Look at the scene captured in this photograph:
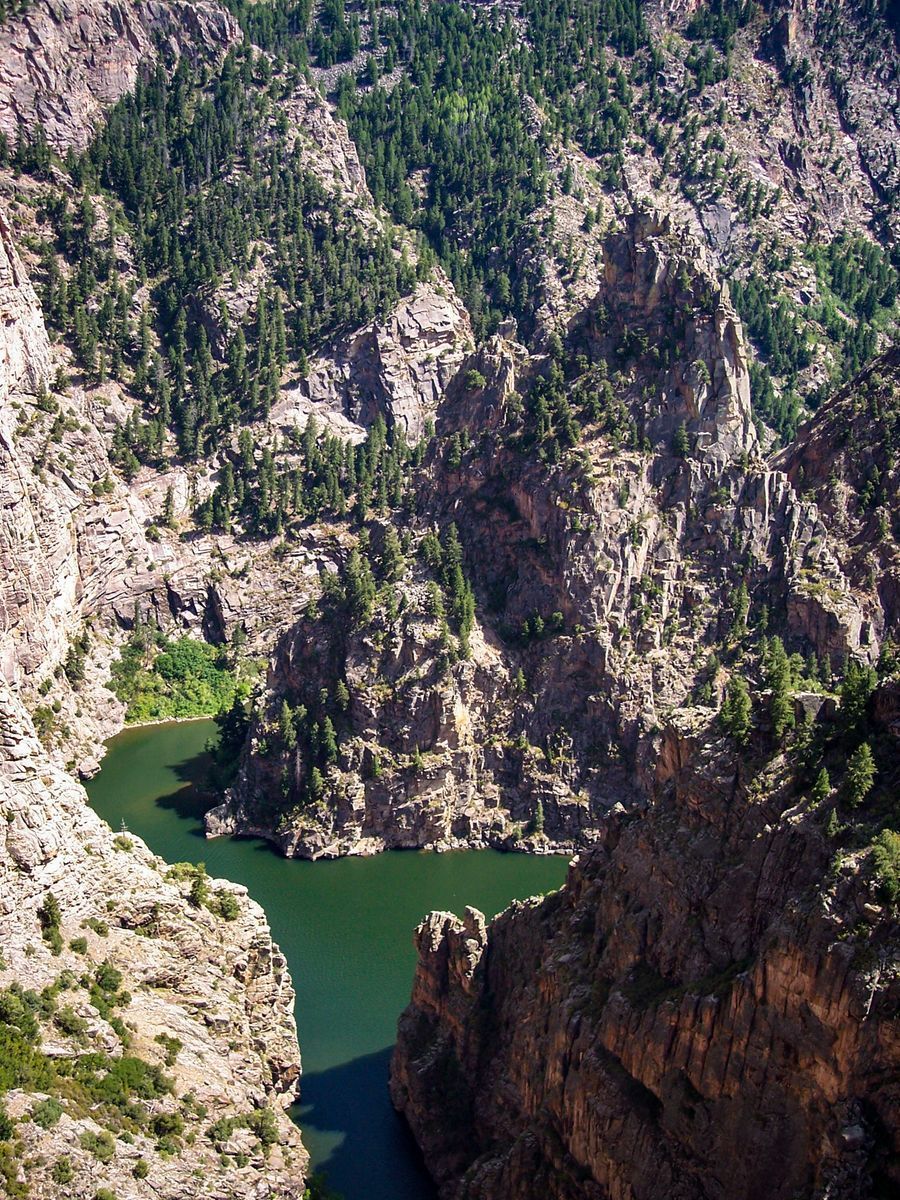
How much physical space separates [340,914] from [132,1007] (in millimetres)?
44694

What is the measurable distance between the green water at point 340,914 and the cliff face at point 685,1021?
4.29 m

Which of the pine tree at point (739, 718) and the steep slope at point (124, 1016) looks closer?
the steep slope at point (124, 1016)

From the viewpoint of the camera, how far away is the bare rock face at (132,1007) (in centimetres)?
6450

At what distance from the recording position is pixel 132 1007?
72.4 meters

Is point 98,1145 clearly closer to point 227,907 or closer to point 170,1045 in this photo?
point 170,1045

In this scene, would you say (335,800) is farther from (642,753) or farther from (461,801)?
(642,753)

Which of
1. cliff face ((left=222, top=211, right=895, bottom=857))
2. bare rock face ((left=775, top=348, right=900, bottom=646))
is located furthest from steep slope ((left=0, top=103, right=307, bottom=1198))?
bare rock face ((left=775, top=348, right=900, bottom=646))

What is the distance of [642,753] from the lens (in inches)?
5300

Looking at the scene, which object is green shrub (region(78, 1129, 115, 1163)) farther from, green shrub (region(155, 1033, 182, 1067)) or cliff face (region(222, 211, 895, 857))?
cliff face (region(222, 211, 895, 857))

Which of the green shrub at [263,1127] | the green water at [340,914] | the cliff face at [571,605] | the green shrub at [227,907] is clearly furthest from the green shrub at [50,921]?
the cliff face at [571,605]

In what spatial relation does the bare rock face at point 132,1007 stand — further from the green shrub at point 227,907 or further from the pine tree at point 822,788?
the pine tree at point 822,788

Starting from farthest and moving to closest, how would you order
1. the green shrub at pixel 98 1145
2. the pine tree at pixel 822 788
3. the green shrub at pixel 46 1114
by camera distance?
the green shrub at pixel 98 1145 < the green shrub at pixel 46 1114 < the pine tree at pixel 822 788

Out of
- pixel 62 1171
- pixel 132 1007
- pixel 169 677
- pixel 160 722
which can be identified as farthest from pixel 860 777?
pixel 169 677

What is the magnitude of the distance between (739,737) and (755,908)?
8414 mm
